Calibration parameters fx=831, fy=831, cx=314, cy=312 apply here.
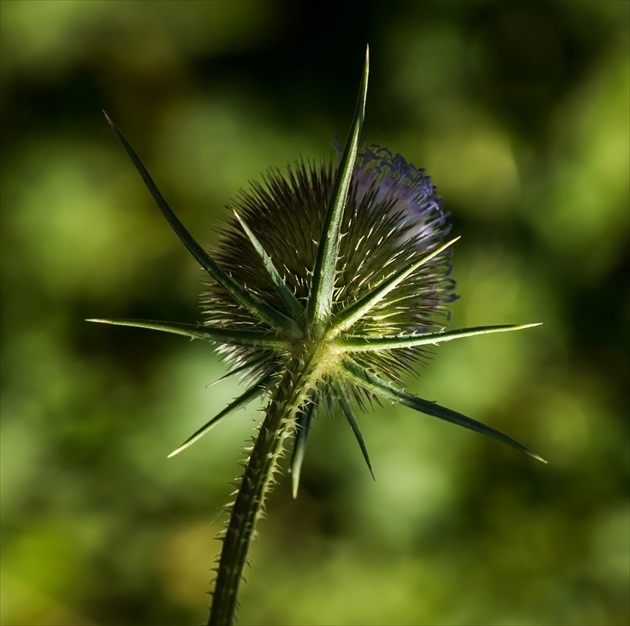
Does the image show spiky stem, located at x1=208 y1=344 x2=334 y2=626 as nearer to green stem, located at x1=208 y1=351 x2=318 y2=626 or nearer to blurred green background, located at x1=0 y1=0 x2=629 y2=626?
green stem, located at x1=208 y1=351 x2=318 y2=626

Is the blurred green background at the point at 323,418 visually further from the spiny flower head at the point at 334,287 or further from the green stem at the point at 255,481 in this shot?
the green stem at the point at 255,481

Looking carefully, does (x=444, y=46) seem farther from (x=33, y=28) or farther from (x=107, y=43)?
(x=33, y=28)

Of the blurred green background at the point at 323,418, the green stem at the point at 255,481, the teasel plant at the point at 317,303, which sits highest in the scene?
the blurred green background at the point at 323,418

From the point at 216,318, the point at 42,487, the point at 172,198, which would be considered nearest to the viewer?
the point at 216,318

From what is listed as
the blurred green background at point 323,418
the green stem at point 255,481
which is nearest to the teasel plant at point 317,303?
the green stem at point 255,481

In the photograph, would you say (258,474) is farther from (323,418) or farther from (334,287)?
(323,418)

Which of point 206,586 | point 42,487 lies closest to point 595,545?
point 206,586

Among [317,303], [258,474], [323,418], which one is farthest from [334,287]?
[323,418]

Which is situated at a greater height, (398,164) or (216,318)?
(398,164)
